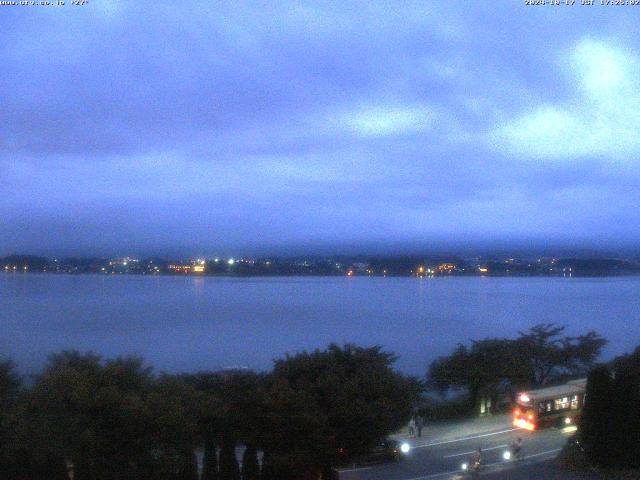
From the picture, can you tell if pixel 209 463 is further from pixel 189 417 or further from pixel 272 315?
pixel 272 315

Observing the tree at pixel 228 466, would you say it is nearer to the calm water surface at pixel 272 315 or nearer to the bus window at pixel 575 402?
the bus window at pixel 575 402

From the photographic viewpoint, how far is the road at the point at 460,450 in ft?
39.2

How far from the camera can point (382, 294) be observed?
7781 centimetres

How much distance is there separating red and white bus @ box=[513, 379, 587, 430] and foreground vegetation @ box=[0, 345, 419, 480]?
3979mm

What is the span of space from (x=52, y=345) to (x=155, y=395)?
32.3 m

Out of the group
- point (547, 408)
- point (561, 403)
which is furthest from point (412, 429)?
point (561, 403)

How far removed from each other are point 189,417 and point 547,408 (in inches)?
354

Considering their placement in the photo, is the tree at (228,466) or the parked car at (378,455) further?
the parked car at (378,455)

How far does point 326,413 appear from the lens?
12.4m

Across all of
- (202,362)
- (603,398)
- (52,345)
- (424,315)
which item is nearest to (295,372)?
(603,398)

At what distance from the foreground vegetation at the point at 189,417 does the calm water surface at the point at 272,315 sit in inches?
855

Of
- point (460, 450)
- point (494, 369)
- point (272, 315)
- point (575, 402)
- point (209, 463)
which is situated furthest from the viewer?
point (272, 315)

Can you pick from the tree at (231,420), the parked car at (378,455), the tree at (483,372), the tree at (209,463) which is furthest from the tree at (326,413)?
the tree at (483,372)

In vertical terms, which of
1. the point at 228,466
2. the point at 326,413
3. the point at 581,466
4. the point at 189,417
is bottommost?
the point at 228,466
